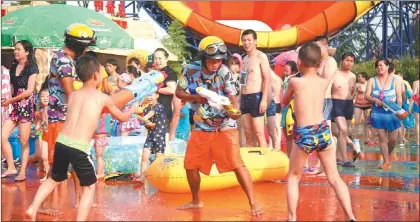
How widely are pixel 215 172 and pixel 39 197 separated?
2.30m

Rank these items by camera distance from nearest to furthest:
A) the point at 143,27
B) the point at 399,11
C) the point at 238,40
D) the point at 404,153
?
the point at 404,153
the point at 238,40
the point at 143,27
the point at 399,11

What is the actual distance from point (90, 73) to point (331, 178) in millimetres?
2077

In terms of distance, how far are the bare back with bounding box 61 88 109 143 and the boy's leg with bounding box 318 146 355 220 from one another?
71.2 inches

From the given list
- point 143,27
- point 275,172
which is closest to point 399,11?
point 143,27

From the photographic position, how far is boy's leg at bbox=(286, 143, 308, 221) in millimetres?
5219

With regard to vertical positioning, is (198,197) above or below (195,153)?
below

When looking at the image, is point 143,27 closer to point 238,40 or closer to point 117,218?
point 238,40

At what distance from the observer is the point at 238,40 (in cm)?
2380

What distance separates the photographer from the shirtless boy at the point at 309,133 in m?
5.24

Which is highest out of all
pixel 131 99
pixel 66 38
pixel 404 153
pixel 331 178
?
pixel 66 38

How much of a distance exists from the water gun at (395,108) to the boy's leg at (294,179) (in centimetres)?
397

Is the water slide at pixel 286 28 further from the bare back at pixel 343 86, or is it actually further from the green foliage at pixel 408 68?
the bare back at pixel 343 86

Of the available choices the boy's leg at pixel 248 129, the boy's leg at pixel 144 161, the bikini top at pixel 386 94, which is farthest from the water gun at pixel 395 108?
the boy's leg at pixel 144 161

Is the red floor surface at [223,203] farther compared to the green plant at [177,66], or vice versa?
the green plant at [177,66]
